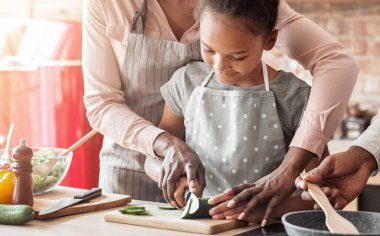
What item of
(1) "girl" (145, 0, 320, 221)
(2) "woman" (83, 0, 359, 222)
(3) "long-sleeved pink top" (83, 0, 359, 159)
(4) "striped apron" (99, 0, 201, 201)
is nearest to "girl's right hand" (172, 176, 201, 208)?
(1) "girl" (145, 0, 320, 221)

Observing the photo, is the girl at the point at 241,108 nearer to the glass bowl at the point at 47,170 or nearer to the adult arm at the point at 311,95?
the adult arm at the point at 311,95

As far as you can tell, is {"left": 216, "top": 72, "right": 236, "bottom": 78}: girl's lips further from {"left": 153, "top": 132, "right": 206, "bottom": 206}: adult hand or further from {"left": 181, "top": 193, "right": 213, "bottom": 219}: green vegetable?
{"left": 181, "top": 193, "right": 213, "bottom": 219}: green vegetable

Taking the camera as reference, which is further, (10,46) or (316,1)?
(316,1)

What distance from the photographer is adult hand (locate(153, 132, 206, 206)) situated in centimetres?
178

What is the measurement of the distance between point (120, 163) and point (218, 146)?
0.43m

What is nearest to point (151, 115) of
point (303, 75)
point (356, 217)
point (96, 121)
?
point (96, 121)

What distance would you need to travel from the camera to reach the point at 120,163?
2.28 metres

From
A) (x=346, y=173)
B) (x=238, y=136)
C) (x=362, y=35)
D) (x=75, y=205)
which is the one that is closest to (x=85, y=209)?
(x=75, y=205)

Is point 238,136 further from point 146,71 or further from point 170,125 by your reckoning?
point 146,71

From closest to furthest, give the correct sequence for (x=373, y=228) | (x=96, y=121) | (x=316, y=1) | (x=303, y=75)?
(x=373, y=228) → (x=96, y=121) → (x=303, y=75) → (x=316, y=1)

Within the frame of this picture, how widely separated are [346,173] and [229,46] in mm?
387

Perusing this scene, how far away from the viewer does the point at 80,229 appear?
65.5 inches

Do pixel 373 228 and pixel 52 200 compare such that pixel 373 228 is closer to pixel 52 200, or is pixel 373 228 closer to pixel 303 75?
pixel 52 200

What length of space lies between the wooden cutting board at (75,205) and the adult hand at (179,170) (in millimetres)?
138
